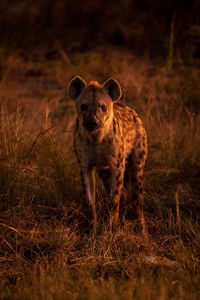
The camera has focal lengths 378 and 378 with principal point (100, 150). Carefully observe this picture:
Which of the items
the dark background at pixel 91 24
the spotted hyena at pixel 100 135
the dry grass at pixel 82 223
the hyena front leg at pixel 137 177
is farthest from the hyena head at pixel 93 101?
the dark background at pixel 91 24

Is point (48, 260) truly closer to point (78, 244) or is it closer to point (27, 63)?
point (78, 244)

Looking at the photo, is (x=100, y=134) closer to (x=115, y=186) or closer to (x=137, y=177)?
(x=115, y=186)

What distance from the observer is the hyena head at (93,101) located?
9.26 feet

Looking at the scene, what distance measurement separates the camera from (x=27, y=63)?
7.40m

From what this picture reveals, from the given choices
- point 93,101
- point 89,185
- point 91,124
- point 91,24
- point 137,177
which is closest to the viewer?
point 91,124

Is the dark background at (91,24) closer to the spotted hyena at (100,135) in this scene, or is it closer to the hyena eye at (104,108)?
the spotted hyena at (100,135)

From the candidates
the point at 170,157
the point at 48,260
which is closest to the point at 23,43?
the point at 170,157

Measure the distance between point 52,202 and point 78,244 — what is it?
57 centimetres

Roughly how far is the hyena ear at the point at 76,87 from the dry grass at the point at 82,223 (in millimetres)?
311

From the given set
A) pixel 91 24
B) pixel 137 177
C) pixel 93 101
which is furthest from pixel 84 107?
pixel 91 24

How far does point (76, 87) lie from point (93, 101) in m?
0.28

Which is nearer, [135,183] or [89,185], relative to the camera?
[89,185]

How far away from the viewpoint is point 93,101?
2.91 metres

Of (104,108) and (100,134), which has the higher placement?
(104,108)
